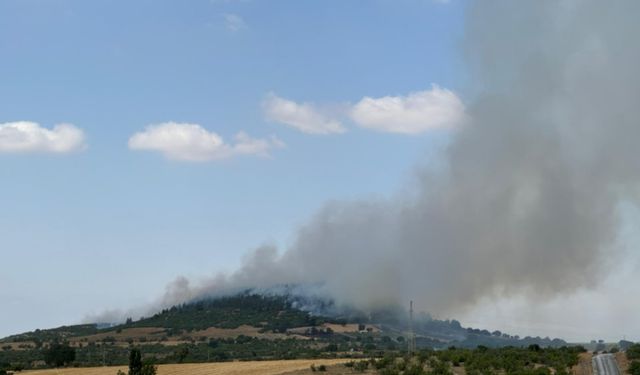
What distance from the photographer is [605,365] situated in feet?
355

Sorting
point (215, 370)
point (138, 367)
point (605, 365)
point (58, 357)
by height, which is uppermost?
point (58, 357)

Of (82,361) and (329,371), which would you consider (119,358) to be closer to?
(82,361)

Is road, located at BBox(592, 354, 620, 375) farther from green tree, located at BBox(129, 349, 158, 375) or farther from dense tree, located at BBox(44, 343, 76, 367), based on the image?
dense tree, located at BBox(44, 343, 76, 367)

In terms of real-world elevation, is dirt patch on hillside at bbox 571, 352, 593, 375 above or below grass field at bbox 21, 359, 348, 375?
below

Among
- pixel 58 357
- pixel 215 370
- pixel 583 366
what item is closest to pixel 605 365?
pixel 583 366

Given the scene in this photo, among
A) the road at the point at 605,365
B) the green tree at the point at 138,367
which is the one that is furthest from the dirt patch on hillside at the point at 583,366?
the green tree at the point at 138,367

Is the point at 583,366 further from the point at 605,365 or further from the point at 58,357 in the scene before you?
the point at 58,357

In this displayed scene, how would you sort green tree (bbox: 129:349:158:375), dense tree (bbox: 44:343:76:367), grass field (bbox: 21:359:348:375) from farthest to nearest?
dense tree (bbox: 44:343:76:367)
grass field (bbox: 21:359:348:375)
green tree (bbox: 129:349:158:375)

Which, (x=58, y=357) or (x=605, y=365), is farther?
(x=58, y=357)

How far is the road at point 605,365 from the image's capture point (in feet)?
328

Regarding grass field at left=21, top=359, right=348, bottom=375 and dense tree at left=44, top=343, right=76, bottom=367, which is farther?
dense tree at left=44, top=343, right=76, bottom=367

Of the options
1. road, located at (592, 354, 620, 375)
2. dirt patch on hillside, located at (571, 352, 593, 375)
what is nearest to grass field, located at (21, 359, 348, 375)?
dirt patch on hillside, located at (571, 352, 593, 375)

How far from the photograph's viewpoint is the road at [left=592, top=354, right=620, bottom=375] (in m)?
100

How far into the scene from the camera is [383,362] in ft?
358
